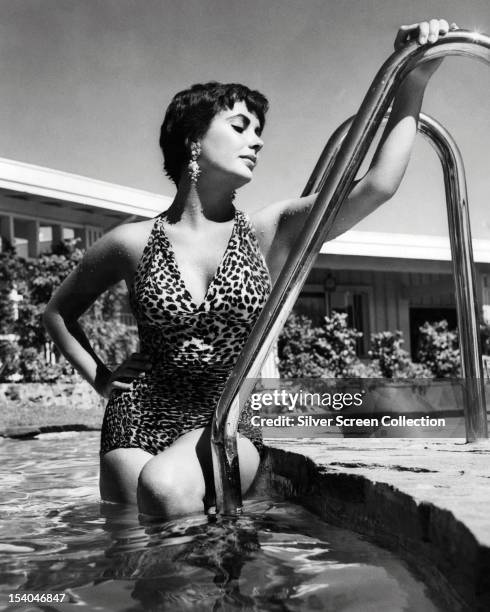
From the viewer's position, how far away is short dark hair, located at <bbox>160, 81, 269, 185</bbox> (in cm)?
227

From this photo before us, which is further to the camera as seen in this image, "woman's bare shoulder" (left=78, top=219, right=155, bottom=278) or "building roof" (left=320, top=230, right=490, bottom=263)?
"building roof" (left=320, top=230, right=490, bottom=263)

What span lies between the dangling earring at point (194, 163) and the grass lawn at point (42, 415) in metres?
5.54

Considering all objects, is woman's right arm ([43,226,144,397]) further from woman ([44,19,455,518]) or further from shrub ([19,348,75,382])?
shrub ([19,348,75,382])

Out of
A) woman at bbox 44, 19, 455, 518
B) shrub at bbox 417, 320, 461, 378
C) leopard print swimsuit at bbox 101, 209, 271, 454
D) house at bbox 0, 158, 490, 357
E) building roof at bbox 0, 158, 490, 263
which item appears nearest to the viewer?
woman at bbox 44, 19, 455, 518

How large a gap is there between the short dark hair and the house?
5.70m

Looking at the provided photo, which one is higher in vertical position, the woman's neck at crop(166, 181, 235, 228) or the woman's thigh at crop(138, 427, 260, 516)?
the woman's neck at crop(166, 181, 235, 228)

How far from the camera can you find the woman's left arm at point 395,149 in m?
2.02

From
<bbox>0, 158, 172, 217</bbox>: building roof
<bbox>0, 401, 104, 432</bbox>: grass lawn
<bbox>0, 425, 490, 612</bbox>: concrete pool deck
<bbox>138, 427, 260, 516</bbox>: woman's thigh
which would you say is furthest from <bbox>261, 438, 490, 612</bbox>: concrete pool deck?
<bbox>0, 158, 172, 217</bbox>: building roof

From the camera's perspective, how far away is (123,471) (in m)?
2.16

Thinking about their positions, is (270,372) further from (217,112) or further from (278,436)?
(217,112)

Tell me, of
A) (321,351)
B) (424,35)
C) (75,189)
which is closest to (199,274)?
(424,35)

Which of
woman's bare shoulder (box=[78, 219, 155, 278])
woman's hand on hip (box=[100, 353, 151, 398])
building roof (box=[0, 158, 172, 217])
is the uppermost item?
building roof (box=[0, 158, 172, 217])

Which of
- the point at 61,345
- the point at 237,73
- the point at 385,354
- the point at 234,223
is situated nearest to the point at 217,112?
the point at 234,223

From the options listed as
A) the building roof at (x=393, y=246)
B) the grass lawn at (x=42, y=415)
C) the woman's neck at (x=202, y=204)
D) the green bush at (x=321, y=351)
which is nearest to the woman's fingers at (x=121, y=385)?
the woman's neck at (x=202, y=204)
